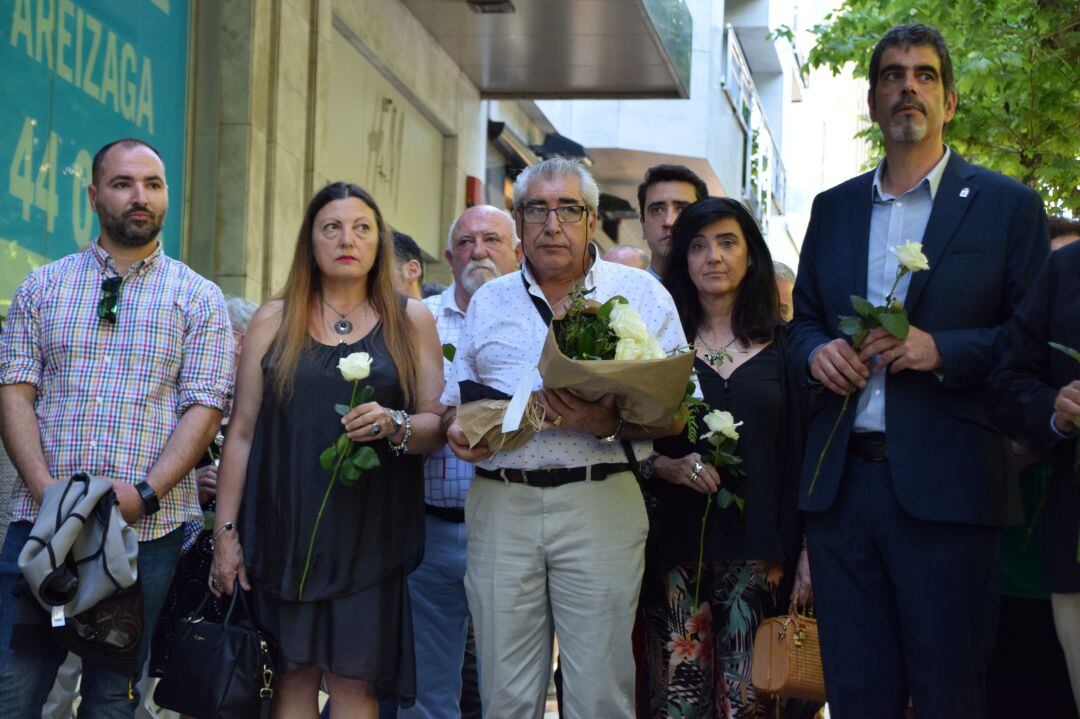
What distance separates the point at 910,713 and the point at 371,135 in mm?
9702

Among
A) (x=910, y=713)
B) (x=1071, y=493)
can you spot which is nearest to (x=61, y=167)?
(x=910, y=713)

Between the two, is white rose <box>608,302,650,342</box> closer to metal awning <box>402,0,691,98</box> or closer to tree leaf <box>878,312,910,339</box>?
tree leaf <box>878,312,910,339</box>

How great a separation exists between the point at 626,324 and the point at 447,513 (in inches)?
83.3

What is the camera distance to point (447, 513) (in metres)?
7.20

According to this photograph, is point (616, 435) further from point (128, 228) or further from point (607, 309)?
point (128, 228)

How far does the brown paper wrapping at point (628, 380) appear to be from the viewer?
528 centimetres

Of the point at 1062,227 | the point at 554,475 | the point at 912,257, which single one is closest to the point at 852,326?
the point at 912,257

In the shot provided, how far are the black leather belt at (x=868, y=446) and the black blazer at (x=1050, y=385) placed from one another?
1.45ft

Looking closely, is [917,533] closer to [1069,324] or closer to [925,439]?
[925,439]

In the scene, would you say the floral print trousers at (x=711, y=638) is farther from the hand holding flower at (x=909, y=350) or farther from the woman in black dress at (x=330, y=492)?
the hand holding flower at (x=909, y=350)

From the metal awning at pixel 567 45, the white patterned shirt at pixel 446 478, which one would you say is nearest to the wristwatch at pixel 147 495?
the white patterned shirt at pixel 446 478

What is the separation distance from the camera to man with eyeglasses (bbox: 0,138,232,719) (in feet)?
19.6

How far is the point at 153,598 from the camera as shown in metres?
6.08

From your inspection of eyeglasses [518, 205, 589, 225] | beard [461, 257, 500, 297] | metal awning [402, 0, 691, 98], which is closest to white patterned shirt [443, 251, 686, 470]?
eyeglasses [518, 205, 589, 225]
